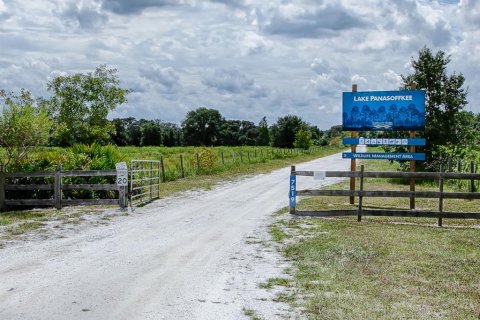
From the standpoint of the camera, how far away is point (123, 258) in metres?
9.14

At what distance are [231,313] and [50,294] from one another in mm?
2480

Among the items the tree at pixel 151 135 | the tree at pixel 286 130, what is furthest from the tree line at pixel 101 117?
the tree at pixel 151 135

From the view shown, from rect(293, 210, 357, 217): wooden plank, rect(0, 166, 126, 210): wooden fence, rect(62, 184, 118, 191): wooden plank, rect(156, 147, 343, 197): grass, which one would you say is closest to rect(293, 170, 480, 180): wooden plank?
rect(293, 210, 357, 217): wooden plank

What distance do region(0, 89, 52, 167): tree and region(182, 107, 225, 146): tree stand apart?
108 m

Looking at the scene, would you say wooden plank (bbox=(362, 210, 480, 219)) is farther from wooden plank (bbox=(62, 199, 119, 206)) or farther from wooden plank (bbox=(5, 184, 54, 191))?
wooden plank (bbox=(5, 184, 54, 191))

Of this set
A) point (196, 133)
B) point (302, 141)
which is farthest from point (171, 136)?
point (302, 141)

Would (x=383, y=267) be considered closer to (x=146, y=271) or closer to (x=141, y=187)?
(x=146, y=271)

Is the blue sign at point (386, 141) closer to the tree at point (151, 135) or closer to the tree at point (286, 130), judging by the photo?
the tree at point (286, 130)

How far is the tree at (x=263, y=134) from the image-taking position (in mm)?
122812

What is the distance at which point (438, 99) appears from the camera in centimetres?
2655

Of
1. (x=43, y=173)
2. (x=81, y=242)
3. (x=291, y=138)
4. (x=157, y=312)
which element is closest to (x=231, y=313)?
(x=157, y=312)

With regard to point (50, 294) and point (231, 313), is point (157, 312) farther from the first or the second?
point (50, 294)

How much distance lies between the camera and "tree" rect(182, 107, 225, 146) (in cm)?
12706

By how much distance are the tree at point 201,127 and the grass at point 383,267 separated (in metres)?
114
